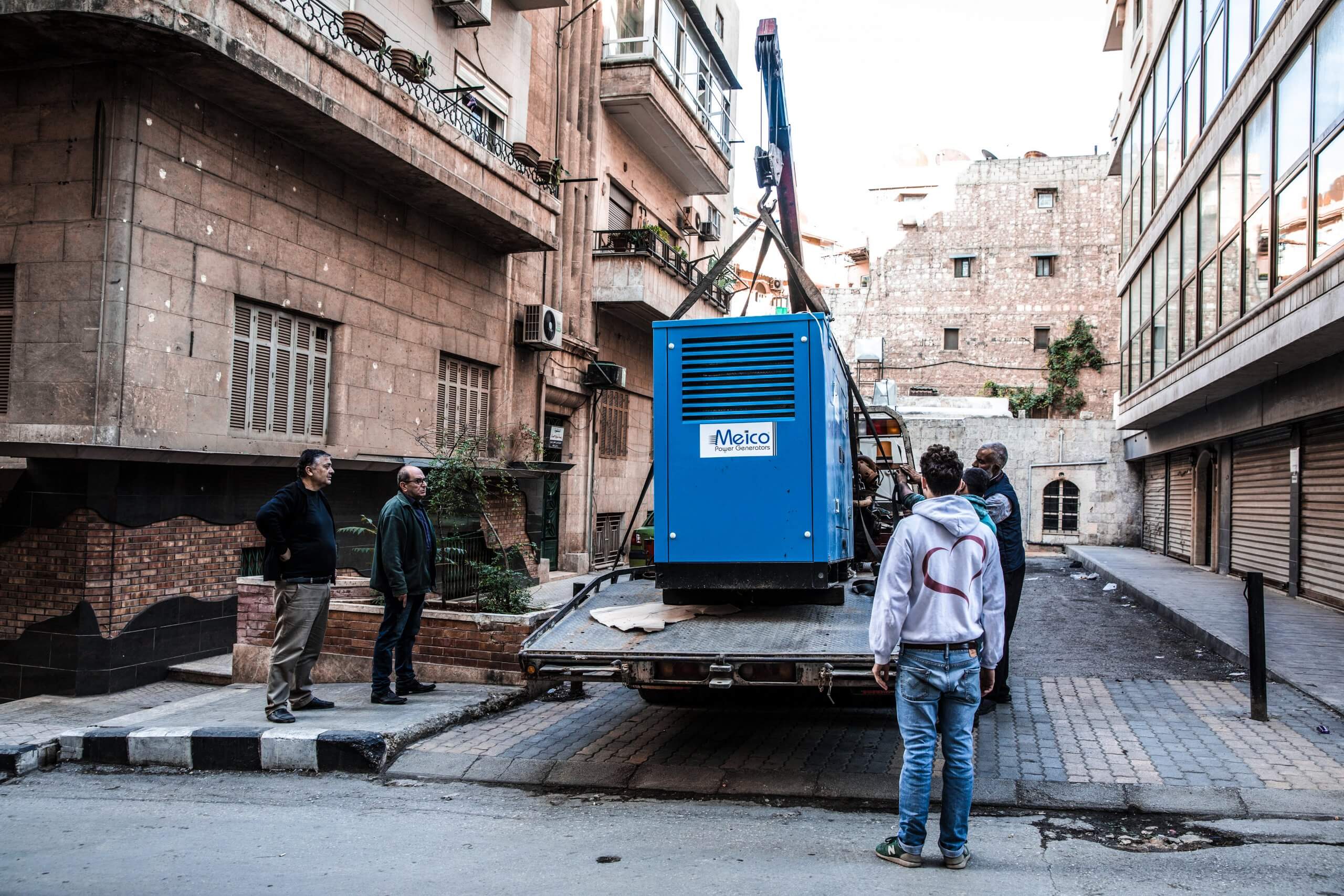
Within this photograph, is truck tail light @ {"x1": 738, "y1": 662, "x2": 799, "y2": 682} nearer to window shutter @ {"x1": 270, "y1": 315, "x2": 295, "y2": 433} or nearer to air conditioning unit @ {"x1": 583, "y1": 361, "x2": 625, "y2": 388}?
window shutter @ {"x1": 270, "y1": 315, "x2": 295, "y2": 433}

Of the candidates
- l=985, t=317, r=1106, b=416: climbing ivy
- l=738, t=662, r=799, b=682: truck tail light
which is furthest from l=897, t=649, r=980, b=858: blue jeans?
l=985, t=317, r=1106, b=416: climbing ivy

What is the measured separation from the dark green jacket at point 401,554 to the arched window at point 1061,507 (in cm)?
2384

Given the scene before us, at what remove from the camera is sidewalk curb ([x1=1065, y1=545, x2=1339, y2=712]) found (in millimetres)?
7898

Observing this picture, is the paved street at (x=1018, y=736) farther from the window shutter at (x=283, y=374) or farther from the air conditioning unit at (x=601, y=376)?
the air conditioning unit at (x=601, y=376)

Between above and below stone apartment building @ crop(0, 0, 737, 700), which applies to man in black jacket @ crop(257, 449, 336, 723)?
below

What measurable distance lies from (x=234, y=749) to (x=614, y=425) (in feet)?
46.2

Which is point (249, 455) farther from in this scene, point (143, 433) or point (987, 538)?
point (987, 538)

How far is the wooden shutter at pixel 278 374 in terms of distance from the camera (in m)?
10.0

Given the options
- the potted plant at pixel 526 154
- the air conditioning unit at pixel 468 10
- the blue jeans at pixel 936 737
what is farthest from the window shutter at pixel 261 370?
the blue jeans at pixel 936 737

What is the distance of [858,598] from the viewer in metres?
6.71

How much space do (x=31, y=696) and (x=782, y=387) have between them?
711 cm

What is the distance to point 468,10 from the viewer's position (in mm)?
13508

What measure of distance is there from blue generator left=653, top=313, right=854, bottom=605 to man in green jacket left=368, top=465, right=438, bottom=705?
83.6 inches

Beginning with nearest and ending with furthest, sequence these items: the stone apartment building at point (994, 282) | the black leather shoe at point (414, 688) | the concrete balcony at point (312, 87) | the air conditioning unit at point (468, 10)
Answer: the black leather shoe at point (414, 688) → the concrete balcony at point (312, 87) → the air conditioning unit at point (468, 10) → the stone apartment building at point (994, 282)
